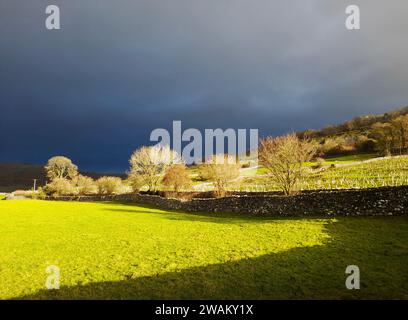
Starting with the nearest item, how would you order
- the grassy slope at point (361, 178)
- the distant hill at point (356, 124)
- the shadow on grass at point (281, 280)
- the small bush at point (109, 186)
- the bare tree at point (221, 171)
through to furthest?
the shadow on grass at point (281, 280) < the grassy slope at point (361, 178) < the bare tree at point (221, 171) < the small bush at point (109, 186) < the distant hill at point (356, 124)

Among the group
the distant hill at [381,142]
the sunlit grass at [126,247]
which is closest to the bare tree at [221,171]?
the distant hill at [381,142]

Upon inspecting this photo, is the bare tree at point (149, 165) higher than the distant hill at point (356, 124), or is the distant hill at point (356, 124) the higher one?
the distant hill at point (356, 124)

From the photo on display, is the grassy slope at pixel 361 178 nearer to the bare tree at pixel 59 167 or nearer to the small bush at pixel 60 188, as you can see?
the small bush at pixel 60 188

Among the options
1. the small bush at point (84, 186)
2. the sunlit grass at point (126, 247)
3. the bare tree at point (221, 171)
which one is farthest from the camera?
the small bush at point (84, 186)

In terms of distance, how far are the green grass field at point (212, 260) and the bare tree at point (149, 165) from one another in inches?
1852

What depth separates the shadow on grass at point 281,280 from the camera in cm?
1009

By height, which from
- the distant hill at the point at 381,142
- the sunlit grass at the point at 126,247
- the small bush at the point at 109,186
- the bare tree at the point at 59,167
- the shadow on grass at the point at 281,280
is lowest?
the sunlit grass at the point at 126,247

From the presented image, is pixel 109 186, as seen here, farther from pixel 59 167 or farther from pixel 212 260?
pixel 212 260

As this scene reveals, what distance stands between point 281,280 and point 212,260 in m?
4.08

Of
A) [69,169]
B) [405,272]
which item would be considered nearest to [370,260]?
[405,272]

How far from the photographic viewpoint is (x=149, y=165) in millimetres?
70688

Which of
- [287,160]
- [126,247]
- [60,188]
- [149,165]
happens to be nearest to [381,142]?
[287,160]
